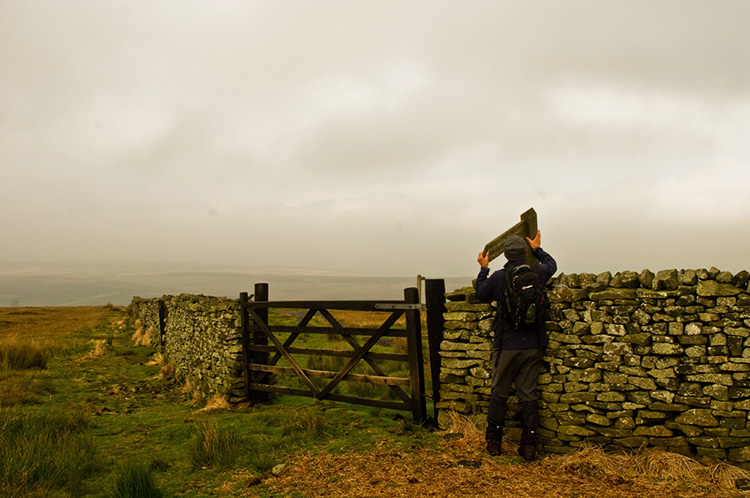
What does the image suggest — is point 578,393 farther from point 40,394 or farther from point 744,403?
point 40,394

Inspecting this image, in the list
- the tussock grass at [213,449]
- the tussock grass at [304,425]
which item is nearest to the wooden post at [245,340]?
the tussock grass at [304,425]

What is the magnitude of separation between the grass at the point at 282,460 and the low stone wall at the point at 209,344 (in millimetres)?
564

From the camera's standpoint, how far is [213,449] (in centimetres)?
583

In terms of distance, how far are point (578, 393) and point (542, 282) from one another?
4.51 ft

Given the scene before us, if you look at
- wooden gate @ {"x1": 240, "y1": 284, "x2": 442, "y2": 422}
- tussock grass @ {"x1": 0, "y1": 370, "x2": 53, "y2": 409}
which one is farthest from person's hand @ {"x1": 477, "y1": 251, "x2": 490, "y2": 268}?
tussock grass @ {"x1": 0, "y1": 370, "x2": 53, "y2": 409}

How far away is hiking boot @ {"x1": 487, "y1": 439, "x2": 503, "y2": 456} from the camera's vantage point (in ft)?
17.3

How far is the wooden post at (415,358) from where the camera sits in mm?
6578

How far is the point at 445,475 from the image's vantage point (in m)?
4.80

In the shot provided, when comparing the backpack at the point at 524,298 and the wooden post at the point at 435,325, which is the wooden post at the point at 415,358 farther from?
the backpack at the point at 524,298

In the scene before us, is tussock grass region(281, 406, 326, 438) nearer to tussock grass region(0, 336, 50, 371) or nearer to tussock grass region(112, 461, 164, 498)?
tussock grass region(112, 461, 164, 498)

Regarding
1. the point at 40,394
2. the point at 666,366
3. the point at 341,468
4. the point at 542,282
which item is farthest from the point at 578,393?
the point at 40,394

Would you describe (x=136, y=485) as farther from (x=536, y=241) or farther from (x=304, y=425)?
(x=536, y=241)

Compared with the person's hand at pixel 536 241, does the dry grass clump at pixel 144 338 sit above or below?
below

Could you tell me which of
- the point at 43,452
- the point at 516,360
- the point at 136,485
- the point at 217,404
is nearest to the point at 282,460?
the point at 136,485
